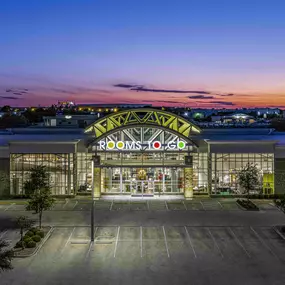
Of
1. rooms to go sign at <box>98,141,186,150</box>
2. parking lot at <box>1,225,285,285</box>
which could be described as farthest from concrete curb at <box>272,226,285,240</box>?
rooms to go sign at <box>98,141,186,150</box>

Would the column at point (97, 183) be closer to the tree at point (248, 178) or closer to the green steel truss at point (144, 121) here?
the green steel truss at point (144, 121)

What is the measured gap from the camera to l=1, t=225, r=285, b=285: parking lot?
24.8m

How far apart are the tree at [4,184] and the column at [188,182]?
21156 millimetres

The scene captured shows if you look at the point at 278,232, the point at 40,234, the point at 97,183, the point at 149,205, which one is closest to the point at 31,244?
the point at 40,234

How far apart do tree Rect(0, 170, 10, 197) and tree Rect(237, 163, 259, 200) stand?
27.2 meters

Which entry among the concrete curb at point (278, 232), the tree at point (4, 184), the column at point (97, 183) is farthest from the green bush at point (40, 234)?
the concrete curb at point (278, 232)

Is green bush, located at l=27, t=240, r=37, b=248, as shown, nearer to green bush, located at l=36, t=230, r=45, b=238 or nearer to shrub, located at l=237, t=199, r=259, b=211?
green bush, located at l=36, t=230, r=45, b=238

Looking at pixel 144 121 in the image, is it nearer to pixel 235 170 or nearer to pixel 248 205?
pixel 235 170

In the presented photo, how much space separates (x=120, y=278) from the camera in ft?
80.8

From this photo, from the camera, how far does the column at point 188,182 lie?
4981 centimetres

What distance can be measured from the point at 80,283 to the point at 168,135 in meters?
29.5

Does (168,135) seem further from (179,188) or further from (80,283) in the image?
(80,283)

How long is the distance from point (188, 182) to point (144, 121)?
29.9 ft

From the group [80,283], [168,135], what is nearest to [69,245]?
[80,283]
